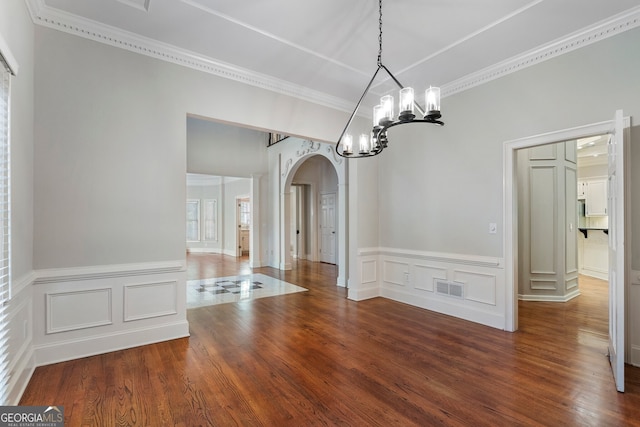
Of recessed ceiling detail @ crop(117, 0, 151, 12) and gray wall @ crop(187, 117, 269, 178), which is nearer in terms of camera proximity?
recessed ceiling detail @ crop(117, 0, 151, 12)

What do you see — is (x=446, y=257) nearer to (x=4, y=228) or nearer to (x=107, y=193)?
(x=107, y=193)

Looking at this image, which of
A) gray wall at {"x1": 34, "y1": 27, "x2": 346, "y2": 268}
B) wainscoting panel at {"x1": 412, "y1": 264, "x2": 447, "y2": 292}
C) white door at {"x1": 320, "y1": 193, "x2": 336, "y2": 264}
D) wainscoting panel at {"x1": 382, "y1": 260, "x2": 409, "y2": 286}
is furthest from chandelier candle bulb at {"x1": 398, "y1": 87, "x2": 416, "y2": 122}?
white door at {"x1": 320, "y1": 193, "x2": 336, "y2": 264}

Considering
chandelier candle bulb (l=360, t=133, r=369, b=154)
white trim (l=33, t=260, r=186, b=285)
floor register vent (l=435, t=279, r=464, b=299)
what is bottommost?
floor register vent (l=435, t=279, r=464, b=299)

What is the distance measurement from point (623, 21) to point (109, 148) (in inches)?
204

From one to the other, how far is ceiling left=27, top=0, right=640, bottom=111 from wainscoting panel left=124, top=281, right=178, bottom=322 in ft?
8.43

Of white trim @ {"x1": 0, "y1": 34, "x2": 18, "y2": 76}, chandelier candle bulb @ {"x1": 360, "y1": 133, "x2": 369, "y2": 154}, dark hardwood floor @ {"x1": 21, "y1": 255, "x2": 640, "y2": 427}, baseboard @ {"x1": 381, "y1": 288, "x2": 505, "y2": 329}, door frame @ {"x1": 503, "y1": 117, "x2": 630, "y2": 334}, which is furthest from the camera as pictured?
baseboard @ {"x1": 381, "y1": 288, "x2": 505, "y2": 329}

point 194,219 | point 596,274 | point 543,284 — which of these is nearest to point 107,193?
point 543,284

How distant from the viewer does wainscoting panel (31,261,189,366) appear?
2.82m

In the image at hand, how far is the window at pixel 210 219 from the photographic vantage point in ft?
39.7

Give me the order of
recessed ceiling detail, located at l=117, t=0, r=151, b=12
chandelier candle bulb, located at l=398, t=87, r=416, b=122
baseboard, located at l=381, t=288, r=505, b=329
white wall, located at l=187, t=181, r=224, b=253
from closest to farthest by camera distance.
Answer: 1. chandelier candle bulb, located at l=398, t=87, r=416, b=122
2. recessed ceiling detail, located at l=117, t=0, r=151, b=12
3. baseboard, located at l=381, t=288, r=505, b=329
4. white wall, located at l=187, t=181, r=224, b=253

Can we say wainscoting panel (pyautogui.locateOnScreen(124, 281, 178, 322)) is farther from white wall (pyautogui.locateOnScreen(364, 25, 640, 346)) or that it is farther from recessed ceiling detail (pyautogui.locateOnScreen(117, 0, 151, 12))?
white wall (pyautogui.locateOnScreen(364, 25, 640, 346))

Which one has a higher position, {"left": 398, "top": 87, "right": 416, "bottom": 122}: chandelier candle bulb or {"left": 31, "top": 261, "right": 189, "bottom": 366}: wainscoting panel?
{"left": 398, "top": 87, "right": 416, "bottom": 122}: chandelier candle bulb

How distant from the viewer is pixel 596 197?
293 inches

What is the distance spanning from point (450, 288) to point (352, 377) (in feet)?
7.69
